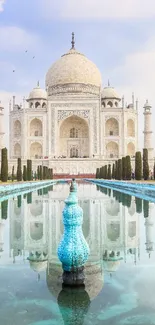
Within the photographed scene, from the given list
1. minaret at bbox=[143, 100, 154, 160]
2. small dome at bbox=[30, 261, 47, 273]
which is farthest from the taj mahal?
small dome at bbox=[30, 261, 47, 273]

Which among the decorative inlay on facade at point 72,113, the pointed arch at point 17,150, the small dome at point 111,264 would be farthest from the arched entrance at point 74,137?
the small dome at point 111,264

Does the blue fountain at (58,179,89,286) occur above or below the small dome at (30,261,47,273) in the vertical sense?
above

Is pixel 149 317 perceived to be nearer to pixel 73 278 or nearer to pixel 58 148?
pixel 73 278

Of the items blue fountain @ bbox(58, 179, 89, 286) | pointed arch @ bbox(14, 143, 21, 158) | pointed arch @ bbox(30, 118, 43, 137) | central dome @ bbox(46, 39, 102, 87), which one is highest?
central dome @ bbox(46, 39, 102, 87)

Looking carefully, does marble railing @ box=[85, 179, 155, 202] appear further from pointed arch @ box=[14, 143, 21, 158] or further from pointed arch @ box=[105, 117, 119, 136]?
pointed arch @ box=[14, 143, 21, 158]

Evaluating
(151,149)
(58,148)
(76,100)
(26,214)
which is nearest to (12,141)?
(58,148)

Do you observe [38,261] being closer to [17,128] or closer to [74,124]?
[17,128]

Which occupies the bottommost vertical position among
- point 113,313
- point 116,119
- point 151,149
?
point 113,313

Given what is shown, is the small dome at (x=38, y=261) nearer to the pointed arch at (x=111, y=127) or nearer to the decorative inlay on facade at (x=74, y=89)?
the pointed arch at (x=111, y=127)
